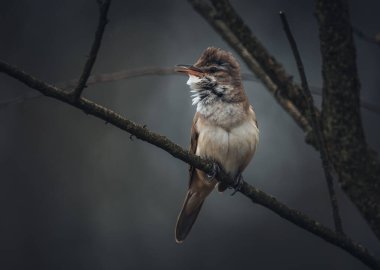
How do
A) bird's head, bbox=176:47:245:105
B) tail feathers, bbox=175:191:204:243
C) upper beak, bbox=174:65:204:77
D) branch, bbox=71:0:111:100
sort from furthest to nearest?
tail feathers, bbox=175:191:204:243
bird's head, bbox=176:47:245:105
upper beak, bbox=174:65:204:77
branch, bbox=71:0:111:100

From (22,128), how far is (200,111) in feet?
20.2

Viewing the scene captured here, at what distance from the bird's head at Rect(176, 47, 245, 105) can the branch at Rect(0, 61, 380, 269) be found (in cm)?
105

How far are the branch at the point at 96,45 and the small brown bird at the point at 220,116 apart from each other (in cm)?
172

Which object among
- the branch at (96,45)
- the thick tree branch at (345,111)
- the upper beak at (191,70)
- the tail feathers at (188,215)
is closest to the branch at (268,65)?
the thick tree branch at (345,111)

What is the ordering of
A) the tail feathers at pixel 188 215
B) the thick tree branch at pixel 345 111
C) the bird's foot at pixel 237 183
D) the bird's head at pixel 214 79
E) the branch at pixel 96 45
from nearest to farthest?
the branch at pixel 96 45, the thick tree branch at pixel 345 111, the bird's foot at pixel 237 183, the bird's head at pixel 214 79, the tail feathers at pixel 188 215

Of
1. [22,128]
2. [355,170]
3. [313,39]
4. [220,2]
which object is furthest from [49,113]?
[355,170]

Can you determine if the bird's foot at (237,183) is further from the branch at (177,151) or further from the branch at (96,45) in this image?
the branch at (96,45)

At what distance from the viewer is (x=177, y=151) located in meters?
3.39

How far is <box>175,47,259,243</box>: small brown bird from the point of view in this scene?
4.81 metres

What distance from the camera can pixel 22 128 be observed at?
10281 mm

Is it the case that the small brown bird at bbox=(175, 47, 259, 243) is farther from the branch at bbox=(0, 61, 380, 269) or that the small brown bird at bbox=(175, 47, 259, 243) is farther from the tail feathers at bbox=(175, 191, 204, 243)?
the branch at bbox=(0, 61, 380, 269)

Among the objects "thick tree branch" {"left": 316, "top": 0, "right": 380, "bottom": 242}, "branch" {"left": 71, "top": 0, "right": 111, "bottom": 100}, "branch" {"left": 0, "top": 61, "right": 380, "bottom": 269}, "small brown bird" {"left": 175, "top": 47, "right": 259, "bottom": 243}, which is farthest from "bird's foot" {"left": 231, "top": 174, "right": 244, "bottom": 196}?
"branch" {"left": 71, "top": 0, "right": 111, "bottom": 100}

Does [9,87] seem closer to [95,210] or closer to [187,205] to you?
[95,210]

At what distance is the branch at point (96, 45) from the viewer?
110 inches
